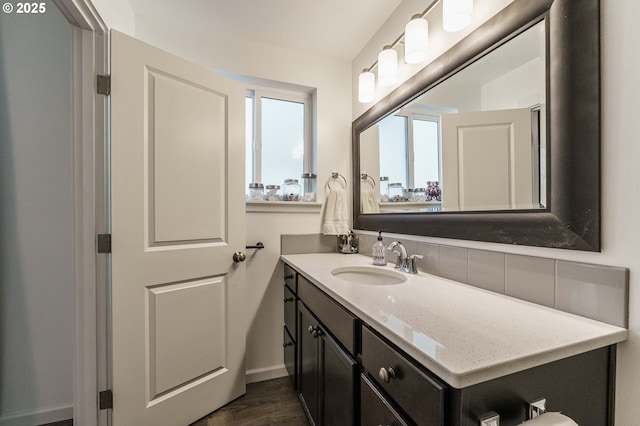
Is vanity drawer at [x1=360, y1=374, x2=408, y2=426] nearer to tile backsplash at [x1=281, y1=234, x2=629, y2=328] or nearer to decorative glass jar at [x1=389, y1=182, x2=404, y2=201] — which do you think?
tile backsplash at [x1=281, y1=234, x2=629, y2=328]

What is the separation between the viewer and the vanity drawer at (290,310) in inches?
61.1

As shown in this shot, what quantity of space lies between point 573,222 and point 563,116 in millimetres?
299

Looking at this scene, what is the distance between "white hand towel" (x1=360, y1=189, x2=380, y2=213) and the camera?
1758 mm

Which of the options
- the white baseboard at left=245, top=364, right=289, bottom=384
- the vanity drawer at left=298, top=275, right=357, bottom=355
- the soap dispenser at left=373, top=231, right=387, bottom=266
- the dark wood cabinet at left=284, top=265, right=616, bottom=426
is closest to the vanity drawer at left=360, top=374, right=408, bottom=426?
the dark wood cabinet at left=284, top=265, right=616, bottom=426

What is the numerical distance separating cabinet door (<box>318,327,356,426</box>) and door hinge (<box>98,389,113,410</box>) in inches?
37.8

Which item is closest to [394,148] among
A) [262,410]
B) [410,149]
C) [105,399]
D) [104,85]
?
[410,149]

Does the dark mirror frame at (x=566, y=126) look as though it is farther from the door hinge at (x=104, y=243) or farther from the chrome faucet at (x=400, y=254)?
the door hinge at (x=104, y=243)

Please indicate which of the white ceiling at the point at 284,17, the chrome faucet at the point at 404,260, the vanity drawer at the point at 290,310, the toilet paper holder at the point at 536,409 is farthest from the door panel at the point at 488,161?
the vanity drawer at the point at 290,310

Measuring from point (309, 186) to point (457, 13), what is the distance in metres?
1.30

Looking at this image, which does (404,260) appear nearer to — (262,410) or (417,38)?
(417,38)

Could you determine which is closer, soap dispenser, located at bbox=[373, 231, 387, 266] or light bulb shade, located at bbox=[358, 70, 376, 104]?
soap dispenser, located at bbox=[373, 231, 387, 266]

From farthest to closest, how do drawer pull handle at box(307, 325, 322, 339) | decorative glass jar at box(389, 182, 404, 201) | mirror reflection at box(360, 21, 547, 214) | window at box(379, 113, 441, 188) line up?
1. decorative glass jar at box(389, 182, 404, 201)
2. window at box(379, 113, 441, 188)
3. drawer pull handle at box(307, 325, 322, 339)
4. mirror reflection at box(360, 21, 547, 214)

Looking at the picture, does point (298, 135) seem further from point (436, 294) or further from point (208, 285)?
point (436, 294)

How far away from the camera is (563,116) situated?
29.3 inches
